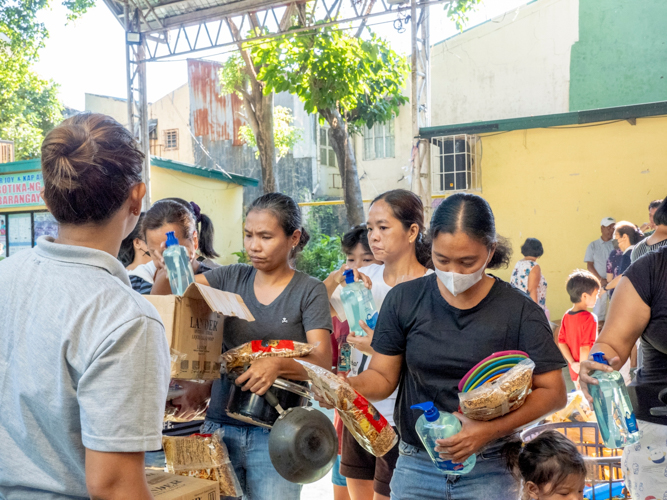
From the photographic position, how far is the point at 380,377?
2.11 meters

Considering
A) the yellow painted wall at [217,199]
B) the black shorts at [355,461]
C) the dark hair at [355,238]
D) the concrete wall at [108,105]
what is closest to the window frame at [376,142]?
the yellow painted wall at [217,199]

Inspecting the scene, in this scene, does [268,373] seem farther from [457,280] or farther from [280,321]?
[457,280]

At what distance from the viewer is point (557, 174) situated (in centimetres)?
1015

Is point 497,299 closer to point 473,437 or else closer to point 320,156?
point 473,437

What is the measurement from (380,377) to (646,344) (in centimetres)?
99

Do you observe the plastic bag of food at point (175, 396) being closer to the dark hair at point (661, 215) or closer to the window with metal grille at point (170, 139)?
the dark hair at point (661, 215)

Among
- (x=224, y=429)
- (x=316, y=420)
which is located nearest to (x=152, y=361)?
(x=316, y=420)

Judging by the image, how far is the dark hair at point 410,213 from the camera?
3.01 metres

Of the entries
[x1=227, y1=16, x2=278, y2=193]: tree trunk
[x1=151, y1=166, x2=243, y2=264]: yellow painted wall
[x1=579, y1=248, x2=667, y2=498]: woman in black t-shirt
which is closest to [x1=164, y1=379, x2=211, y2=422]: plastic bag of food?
[x1=579, y1=248, x2=667, y2=498]: woman in black t-shirt

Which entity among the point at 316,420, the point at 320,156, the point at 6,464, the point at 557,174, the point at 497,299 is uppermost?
the point at 320,156

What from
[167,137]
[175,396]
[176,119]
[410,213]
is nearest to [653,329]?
[410,213]

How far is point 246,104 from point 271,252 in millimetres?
10838

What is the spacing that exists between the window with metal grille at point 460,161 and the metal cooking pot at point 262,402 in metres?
8.94

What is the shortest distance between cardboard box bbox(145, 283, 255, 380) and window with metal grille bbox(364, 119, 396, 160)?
1441 centimetres
